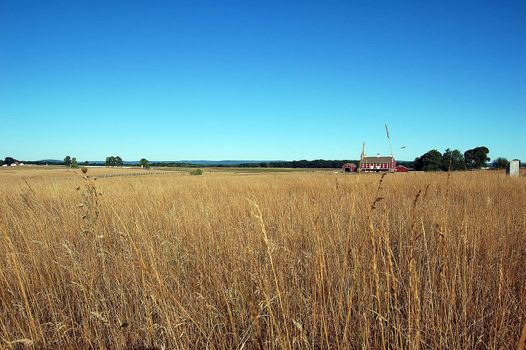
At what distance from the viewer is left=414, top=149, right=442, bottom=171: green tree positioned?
2673 inches

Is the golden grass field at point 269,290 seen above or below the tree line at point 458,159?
below

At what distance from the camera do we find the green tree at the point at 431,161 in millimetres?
67900

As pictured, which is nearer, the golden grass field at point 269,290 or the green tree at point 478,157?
the golden grass field at point 269,290

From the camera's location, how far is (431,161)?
71125 mm

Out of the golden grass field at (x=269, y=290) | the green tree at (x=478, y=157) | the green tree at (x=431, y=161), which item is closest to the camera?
the golden grass field at (x=269, y=290)

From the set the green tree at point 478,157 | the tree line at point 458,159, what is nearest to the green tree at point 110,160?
the tree line at point 458,159

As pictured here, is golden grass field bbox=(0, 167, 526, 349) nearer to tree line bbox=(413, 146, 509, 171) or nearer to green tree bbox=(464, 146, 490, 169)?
tree line bbox=(413, 146, 509, 171)

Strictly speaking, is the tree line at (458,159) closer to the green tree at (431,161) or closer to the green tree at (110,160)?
the green tree at (431,161)

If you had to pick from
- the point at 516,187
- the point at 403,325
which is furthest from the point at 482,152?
the point at 403,325

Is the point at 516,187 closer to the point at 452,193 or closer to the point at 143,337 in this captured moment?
the point at 452,193

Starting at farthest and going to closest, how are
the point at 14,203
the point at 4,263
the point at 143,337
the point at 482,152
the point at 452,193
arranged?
1. the point at 482,152
2. the point at 452,193
3. the point at 14,203
4. the point at 4,263
5. the point at 143,337

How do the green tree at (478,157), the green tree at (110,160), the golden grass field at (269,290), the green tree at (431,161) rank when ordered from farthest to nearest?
the green tree at (110,160), the green tree at (478,157), the green tree at (431,161), the golden grass field at (269,290)

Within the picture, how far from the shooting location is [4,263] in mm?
3189

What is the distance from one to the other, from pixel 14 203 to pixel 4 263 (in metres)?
5.31
